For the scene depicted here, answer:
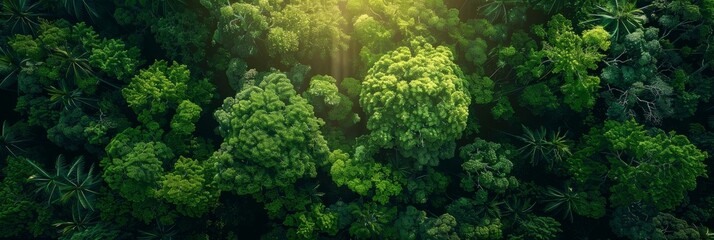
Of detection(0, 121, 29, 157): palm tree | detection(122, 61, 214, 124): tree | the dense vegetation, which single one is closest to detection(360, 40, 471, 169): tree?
the dense vegetation

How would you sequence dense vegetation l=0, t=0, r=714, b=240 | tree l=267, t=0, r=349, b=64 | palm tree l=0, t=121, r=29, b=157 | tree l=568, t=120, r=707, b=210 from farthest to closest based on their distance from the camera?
palm tree l=0, t=121, r=29, b=157
tree l=267, t=0, r=349, b=64
dense vegetation l=0, t=0, r=714, b=240
tree l=568, t=120, r=707, b=210

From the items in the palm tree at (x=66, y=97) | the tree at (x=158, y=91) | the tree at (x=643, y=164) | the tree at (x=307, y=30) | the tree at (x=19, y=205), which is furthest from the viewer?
the tree at (x=19, y=205)

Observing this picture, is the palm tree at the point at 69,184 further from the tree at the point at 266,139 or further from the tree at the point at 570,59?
the tree at the point at 570,59

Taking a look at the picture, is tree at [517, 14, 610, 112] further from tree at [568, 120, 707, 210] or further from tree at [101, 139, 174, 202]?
tree at [101, 139, 174, 202]

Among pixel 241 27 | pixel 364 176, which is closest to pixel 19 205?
pixel 241 27

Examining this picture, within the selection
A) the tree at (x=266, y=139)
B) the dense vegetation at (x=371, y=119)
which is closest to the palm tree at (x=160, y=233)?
the dense vegetation at (x=371, y=119)
